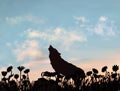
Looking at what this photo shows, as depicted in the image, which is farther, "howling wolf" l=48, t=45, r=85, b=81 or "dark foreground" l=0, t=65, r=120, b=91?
"howling wolf" l=48, t=45, r=85, b=81

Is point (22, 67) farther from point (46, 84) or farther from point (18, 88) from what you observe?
point (46, 84)

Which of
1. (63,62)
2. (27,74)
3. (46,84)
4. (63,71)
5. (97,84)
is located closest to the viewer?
(46,84)

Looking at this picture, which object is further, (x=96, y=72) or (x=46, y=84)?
(x=96, y=72)

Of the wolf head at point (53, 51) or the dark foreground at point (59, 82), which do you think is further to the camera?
the wolf head at point (53, 51)

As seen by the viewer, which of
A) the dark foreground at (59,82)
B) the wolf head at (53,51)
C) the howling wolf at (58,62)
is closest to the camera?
the dark foreground at (59,82)

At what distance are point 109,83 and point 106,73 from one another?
1307 millimetres

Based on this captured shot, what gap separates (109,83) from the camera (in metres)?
15.9

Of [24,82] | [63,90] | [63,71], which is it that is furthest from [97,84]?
[63,71]

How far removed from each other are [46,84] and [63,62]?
7.22m

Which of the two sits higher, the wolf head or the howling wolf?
the wolf head

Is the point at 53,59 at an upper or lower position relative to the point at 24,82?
upper

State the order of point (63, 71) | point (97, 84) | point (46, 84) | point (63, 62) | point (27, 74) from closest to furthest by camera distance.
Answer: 1. point (46, 84)
2. point (97, 84)
3. point (27, 74)
4. point (63, 71)
5. point (63, 62)

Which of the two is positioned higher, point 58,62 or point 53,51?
point 53,51

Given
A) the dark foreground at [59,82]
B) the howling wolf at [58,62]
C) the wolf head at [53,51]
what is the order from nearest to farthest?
1. the dark foreground at [59,82]
2. the howling wolf at [58,62]
3. the wolf head at [53,51]
